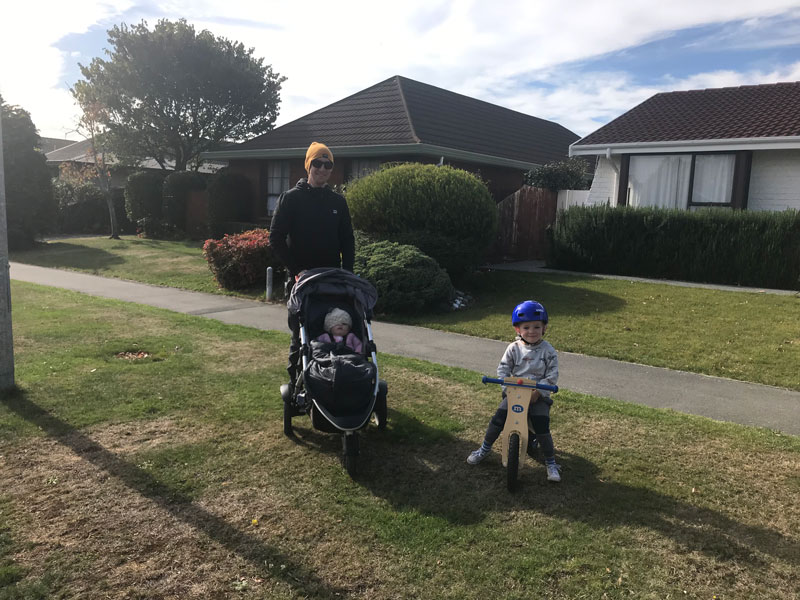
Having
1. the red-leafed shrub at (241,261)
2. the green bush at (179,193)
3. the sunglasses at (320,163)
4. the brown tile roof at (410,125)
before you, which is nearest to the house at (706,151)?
the brown tile roof at (410,125)

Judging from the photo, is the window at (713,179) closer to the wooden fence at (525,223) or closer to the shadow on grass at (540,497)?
the wooden fence at (525,223)

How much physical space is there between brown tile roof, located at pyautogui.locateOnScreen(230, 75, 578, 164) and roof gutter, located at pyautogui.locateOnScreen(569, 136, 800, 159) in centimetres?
377

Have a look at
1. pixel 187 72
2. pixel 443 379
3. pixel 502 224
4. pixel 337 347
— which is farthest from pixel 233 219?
pixel 337 347

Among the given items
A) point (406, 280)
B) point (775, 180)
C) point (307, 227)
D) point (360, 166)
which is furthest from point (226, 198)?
point (307, 227)

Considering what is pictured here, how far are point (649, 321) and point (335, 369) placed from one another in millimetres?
6780

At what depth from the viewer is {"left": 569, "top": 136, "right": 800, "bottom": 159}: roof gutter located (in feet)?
49.2

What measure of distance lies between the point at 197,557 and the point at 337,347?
5.76 feet

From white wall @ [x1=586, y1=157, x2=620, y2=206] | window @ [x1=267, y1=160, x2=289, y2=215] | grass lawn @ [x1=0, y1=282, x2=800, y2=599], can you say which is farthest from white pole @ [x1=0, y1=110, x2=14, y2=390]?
window @ [x1=267, y1=160, x2=289, y2=215]

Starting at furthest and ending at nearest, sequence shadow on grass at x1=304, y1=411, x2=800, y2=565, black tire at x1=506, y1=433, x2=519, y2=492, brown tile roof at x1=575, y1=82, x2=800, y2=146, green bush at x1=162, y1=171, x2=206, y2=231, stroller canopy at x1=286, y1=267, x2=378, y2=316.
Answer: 1. green bush at x1=162, y1=171, x2=206, y2=231
2. brown tile roof at x1=575, y1=82, x2=800, y2=146
3. stroller canopy at x1=286, y1=267, x2=378, y2=316
4. black tire at x1=506, y1=433, x2=519, y2=492
5. shadow on grass at x1=304, y1=411, x2=800, y2=565

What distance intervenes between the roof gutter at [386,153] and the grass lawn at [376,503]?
11946 mm

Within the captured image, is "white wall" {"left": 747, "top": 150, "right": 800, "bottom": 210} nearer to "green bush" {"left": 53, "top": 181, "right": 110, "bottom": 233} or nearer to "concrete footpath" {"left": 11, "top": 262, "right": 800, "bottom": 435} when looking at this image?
"concrete footpath" {"left": 11, "top": 262, "right": 800, "bottom": 435}

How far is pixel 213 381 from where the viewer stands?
6.44 meters

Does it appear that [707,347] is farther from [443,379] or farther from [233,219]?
[233,219]

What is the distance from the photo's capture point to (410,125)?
1875 cm
